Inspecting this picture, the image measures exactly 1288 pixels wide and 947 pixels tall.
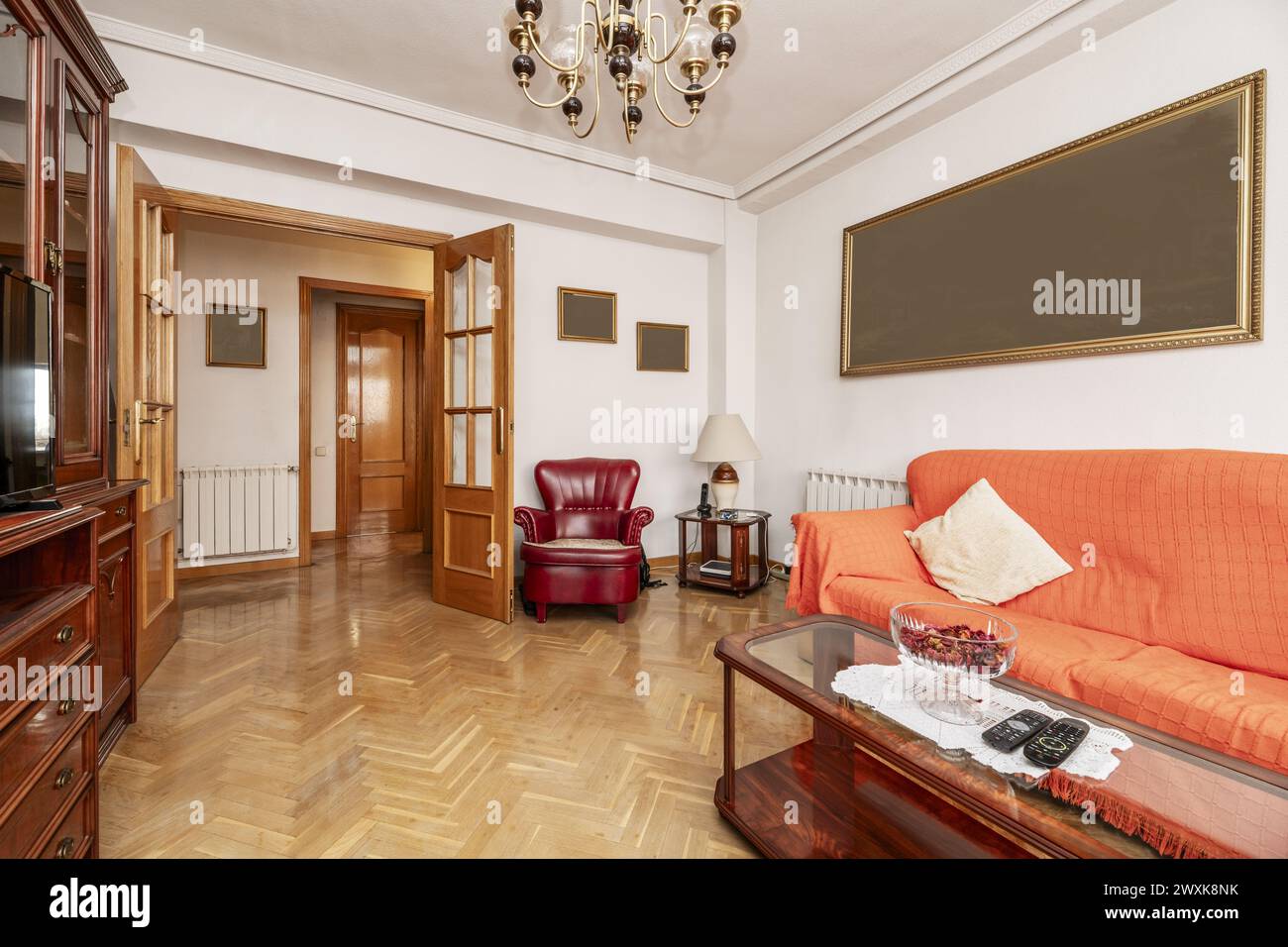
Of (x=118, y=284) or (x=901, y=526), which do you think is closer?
(x=118, y=284)

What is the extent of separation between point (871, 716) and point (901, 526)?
1.72 metres

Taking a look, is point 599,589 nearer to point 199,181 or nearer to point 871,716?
point 871,716

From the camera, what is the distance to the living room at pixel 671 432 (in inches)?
55.4

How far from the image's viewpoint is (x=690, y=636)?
10.3 feet

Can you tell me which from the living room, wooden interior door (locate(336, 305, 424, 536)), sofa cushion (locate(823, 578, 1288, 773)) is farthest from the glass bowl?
wooden interior door (locate(336, 305, 424, 536))

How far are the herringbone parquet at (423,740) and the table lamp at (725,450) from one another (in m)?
0.93

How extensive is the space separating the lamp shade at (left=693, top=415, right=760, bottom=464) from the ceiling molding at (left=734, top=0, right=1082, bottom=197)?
69.0 inches

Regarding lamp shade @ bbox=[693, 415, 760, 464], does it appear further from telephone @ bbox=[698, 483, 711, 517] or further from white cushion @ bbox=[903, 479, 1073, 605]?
white cushion @ bbox=[903, 479, 1073, 605]

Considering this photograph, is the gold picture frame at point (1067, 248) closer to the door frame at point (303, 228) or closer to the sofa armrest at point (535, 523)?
the sofa armrest at point (535, 523)

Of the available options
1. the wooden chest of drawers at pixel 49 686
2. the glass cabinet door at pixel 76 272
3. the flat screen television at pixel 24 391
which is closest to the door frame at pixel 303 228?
the glass cabinet door at pixel 76 272

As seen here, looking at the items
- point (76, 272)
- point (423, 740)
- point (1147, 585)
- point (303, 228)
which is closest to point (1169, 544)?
point (1147, 585)

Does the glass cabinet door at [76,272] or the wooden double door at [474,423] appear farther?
the wooden double door at [474,423]

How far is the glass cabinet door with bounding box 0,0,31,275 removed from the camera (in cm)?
153
